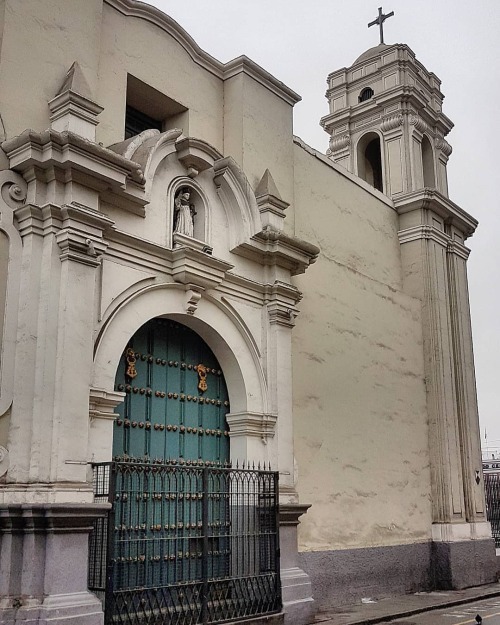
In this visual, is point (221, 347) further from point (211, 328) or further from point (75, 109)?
point (75, 109)

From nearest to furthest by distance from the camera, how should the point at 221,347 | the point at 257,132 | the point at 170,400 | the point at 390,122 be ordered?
the point at 170,400 < the point at 221,347 < the point at 257,132 < the point at 390,122

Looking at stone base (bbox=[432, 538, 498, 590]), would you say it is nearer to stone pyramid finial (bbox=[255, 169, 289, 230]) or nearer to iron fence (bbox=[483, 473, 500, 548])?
iron fence (bbox=[483, 473, 500, 548])

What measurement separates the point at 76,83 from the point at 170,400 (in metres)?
3.41

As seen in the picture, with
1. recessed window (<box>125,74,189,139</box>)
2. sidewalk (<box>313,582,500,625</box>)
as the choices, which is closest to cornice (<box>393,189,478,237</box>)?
recessed window (<box>125,74,189,139</box>)

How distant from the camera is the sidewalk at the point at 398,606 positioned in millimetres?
9008

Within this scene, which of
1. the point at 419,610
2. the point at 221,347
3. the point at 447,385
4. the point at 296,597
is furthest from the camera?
the point at 447,385

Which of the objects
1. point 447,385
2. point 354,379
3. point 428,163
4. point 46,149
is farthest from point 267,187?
point 428,163

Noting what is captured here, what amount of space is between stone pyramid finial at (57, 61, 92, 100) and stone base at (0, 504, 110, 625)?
155 inches

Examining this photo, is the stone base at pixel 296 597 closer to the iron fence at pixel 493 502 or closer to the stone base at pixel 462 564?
the stone base at pixel 462 564

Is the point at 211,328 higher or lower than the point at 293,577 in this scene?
higher

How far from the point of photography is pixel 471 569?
12320 millimetres

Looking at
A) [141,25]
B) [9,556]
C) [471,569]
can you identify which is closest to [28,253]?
[9,556]

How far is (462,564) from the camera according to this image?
12141 mm

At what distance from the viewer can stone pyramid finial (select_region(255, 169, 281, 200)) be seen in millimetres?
9672
